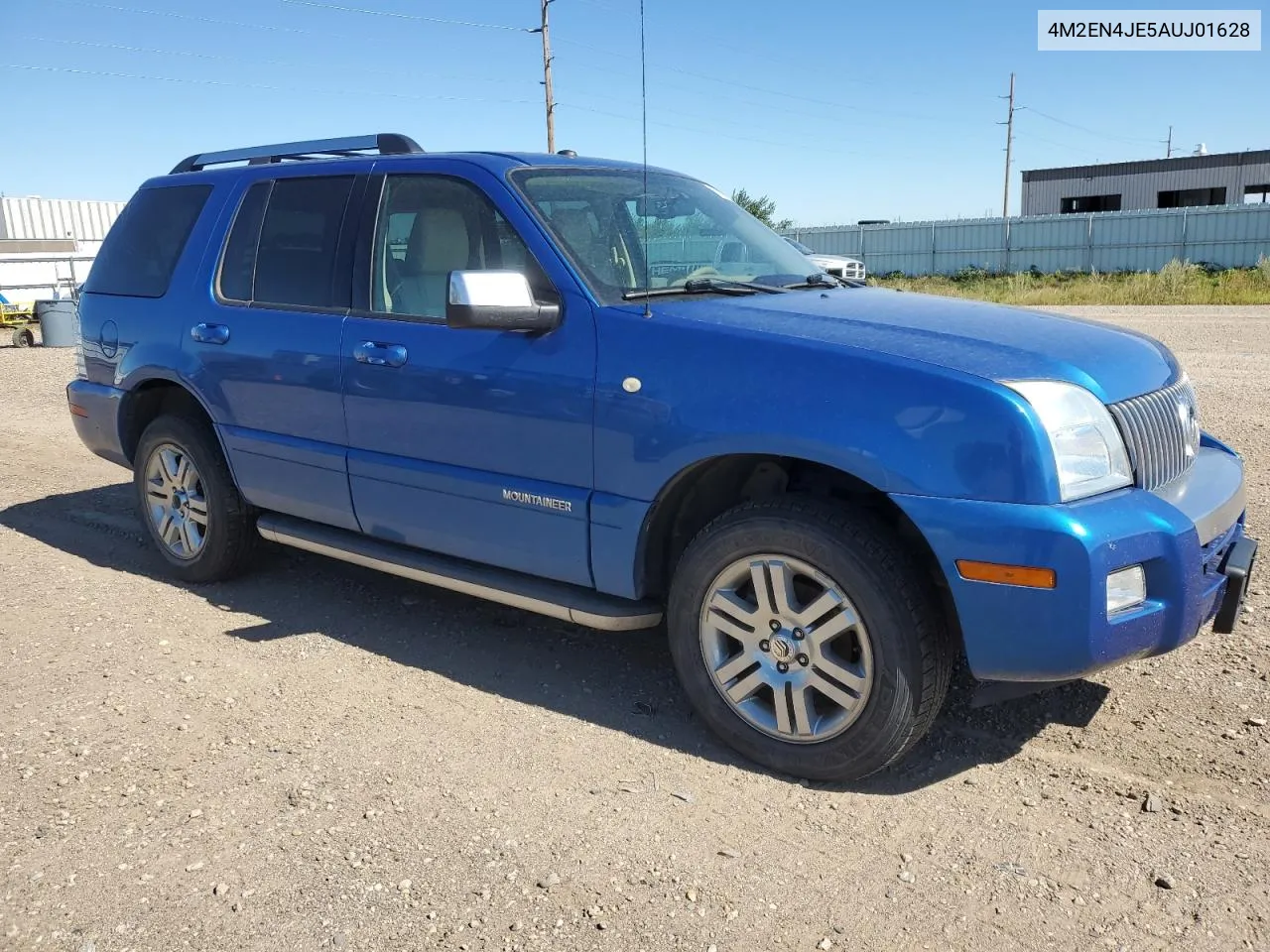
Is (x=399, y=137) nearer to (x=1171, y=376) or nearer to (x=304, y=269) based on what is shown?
(x=304, y=269)

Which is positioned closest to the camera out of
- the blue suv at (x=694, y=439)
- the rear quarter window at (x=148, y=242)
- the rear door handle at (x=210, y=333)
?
the blue suv at (x=694, y=439)

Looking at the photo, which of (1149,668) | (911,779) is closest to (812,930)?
(911,779)

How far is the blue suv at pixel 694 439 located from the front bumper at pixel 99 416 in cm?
61

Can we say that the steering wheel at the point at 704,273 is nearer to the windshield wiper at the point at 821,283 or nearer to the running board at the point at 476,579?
the windshield wiper at the point at 821,283

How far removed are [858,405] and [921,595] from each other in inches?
23.6

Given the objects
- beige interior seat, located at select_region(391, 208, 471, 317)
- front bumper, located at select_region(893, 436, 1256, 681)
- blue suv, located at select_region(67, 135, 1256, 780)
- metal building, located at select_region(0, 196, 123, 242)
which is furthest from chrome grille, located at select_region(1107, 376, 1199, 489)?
metal building, located at select_region(0, 196, 123, 242)

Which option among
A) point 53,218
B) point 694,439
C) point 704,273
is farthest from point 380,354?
point 53,218

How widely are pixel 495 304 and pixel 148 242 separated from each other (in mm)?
2939

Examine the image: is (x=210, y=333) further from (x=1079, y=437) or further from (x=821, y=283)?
(x=1079, y=437)

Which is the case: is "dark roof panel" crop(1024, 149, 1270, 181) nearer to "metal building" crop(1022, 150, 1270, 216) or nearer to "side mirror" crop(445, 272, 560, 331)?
"metal building" crop(1022, 150, 1270, 216)

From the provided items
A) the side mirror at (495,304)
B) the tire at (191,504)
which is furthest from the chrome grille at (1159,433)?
the tire at (191,504)

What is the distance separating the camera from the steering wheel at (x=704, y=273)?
4090 millimetres

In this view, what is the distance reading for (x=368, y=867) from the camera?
2.96 meters

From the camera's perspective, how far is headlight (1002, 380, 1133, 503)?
9.73 ft
